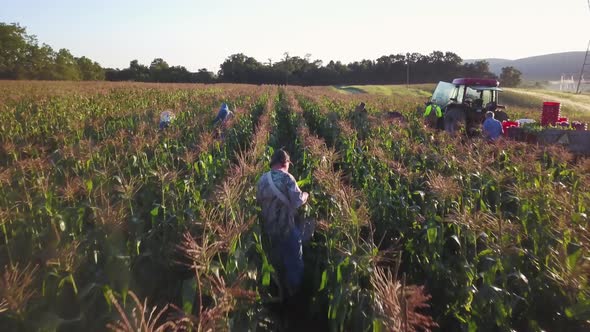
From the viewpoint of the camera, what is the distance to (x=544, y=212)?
4652mm

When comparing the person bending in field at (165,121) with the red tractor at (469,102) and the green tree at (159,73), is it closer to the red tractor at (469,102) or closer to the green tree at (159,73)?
the red tractor at (469,102)

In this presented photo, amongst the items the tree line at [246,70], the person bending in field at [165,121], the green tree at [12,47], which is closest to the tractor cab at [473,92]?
the person bending in field at [165,121]

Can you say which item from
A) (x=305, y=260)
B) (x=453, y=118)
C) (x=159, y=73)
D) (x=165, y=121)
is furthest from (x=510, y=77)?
(x=305, y=260)

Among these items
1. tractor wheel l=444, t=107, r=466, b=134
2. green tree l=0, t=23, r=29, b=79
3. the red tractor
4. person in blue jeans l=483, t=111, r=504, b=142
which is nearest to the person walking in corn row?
the red tractor

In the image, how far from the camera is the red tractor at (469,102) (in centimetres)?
1223

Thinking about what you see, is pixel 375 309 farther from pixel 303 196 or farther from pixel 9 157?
pixel 9 157

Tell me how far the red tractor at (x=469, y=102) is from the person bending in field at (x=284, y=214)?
836 cm

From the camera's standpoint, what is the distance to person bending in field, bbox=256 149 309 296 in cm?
433

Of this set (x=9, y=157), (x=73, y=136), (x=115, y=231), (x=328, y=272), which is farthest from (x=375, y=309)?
(x=73, y=136)

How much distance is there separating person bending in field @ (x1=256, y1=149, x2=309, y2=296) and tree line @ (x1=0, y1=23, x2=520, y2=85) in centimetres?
6193

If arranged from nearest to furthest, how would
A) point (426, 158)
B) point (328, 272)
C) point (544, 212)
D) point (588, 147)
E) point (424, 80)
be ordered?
1. point (328, 272)
2. point (544, 212)
3. point (426, 158)
4. point (588, 147)
5. point (424, 80)

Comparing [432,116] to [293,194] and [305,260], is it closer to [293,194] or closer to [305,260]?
[305,260]

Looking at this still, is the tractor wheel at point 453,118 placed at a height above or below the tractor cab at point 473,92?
below

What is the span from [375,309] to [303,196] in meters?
2.10
